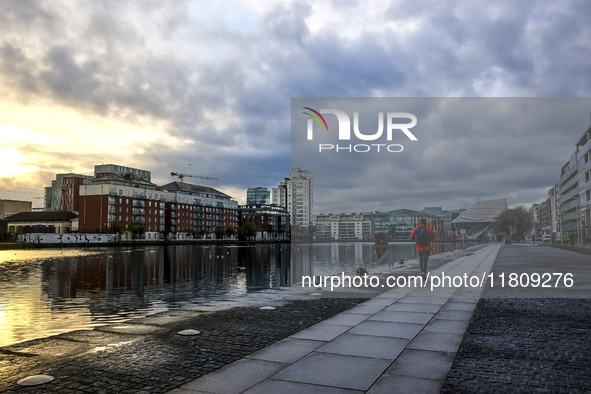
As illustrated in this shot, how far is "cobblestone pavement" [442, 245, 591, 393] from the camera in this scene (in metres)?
5.79

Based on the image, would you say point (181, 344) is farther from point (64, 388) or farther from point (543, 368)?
point (543, 368)

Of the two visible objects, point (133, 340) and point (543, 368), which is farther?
point (133, 340)

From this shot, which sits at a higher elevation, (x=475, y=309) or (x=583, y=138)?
(x=583, y=138)

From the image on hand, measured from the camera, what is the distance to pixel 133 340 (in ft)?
27.4

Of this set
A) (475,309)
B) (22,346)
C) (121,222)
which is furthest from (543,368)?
(121,222)

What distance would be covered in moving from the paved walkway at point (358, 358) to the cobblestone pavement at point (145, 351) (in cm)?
43

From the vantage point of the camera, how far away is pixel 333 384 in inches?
229

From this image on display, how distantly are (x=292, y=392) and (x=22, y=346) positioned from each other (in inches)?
Result: 223

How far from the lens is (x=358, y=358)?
23.0ft

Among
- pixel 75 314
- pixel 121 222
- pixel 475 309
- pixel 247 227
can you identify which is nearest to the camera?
pixel 475 309

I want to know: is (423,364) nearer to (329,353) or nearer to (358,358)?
(358,358)

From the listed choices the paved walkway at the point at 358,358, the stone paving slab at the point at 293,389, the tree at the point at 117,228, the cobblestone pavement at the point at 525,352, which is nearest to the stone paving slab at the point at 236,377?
the paved walkway at the point at 358,358

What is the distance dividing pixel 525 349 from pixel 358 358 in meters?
3.03

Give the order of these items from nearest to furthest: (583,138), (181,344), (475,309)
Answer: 1. (181,344)
2. (475,309)
3. (583,138)
